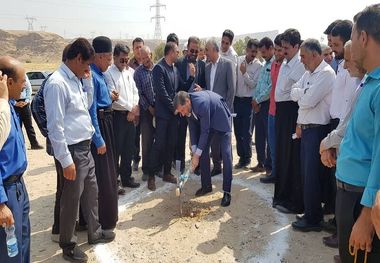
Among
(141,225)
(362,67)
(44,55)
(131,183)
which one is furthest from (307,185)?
(44,55)

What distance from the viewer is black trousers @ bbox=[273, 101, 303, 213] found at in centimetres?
506

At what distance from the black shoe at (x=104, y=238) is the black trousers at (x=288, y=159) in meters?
2.42

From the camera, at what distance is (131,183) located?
6.24 m

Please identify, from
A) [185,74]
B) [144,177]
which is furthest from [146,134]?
[185,74]

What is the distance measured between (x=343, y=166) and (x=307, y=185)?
2.22m

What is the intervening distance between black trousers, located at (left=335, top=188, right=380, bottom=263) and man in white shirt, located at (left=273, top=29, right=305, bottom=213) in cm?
260

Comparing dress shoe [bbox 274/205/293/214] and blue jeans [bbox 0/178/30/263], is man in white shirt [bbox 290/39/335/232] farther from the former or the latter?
blue jeans [bbox 0/178/30/263]

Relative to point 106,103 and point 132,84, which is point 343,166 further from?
point 132,84

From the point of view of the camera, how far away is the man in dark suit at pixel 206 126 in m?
5.15

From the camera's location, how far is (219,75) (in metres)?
6.55

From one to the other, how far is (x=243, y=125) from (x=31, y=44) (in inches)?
3467

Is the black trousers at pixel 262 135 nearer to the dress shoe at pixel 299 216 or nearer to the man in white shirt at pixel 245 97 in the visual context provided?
the man in white shirt at pixel 245 97

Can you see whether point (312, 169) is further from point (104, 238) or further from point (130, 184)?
point (130, 184)

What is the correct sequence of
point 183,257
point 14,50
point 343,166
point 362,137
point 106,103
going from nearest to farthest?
1. point 362,137
2. point 343,166
3. point 183,257
4. point 106,103
5. point 14,50
